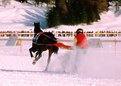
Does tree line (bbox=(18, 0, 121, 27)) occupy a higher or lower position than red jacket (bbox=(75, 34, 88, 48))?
higher

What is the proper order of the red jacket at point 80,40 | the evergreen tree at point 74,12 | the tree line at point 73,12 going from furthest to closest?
the evergreen tree at point 74,12 → the tree line at point 73,12 → the red jacket at point 80,40

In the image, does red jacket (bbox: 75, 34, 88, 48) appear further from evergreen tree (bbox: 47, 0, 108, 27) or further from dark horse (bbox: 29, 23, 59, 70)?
Answer: evergreen tree (bbox: 47, 0, 108, 27)

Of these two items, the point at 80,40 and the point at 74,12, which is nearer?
the point at 80,40

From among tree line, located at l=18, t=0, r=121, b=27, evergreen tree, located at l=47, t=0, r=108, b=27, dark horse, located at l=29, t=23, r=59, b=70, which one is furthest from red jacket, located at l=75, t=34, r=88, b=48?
evergreen tree, located at l=47, t=0, r=108, b=27

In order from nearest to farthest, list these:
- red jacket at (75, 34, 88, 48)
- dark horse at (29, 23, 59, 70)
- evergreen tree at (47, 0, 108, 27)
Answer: red jacket at (75, 34, 88, 48), dark horse at (29, 23, 59, 70), evergreen tree at (47, 0, 108, 27)

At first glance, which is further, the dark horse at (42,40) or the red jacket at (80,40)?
the dark horse at (42,40)

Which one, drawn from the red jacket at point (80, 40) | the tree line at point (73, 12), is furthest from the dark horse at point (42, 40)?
the tree line at point (73, 12)

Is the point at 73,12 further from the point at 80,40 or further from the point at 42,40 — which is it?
the point at 80,40

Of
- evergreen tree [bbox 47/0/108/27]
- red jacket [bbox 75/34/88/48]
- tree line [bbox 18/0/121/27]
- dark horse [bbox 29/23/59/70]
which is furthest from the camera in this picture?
evergreen tree [bbox 47/0/108/27]

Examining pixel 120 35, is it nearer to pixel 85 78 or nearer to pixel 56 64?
pixel 56 64

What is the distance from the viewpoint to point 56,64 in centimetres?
1827

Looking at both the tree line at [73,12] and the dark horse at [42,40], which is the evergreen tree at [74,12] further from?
the dark horse at [42,40]

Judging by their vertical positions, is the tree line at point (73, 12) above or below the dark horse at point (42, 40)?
above

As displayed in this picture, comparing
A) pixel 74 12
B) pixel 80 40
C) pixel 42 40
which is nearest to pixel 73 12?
pixel 74 12
